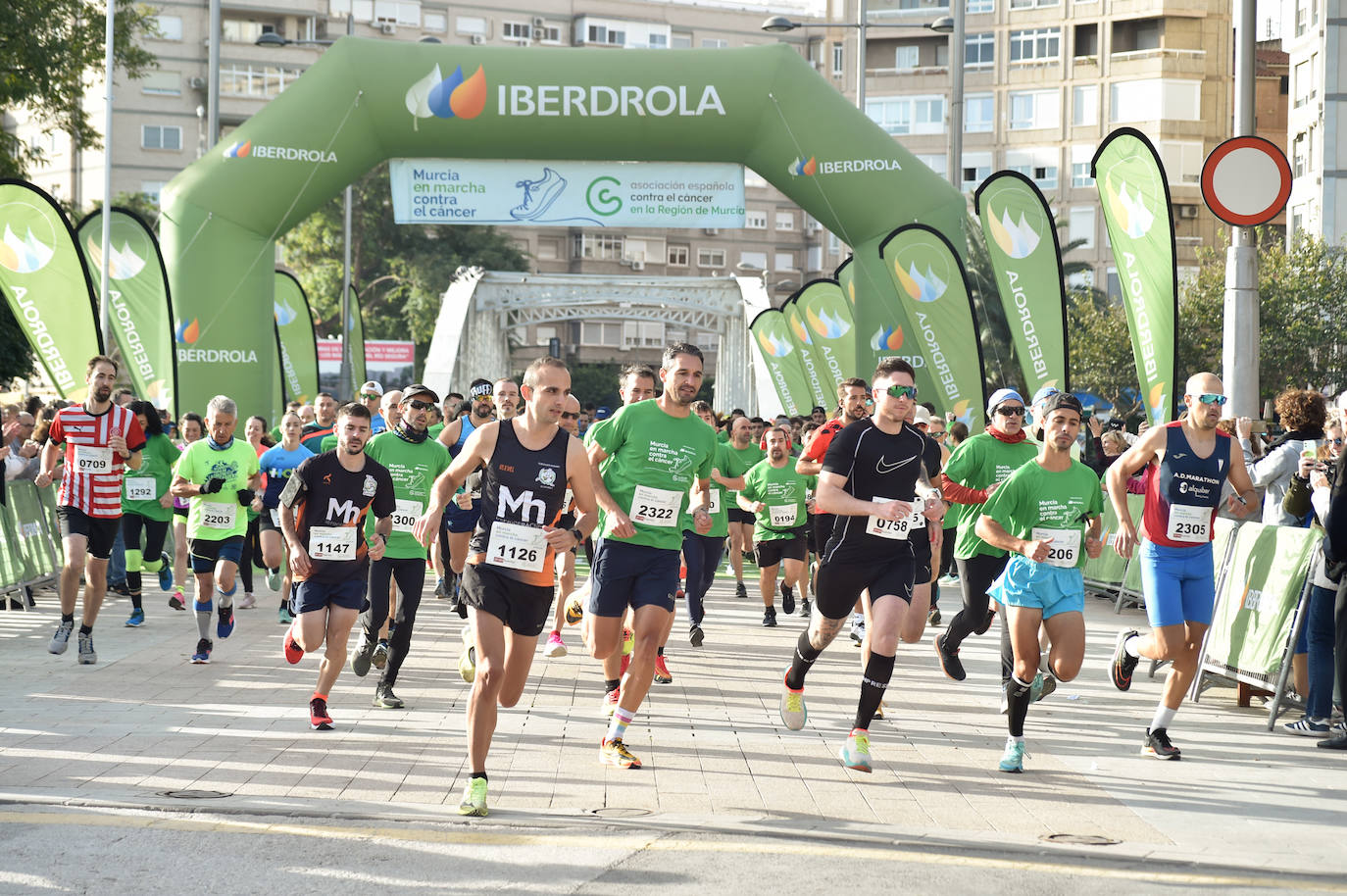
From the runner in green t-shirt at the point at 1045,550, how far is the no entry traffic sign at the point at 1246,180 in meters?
3.52

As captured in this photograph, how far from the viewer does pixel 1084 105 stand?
65438mm

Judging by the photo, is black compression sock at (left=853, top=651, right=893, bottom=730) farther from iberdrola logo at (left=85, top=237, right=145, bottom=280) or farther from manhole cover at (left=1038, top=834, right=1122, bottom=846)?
iberdrola logo at (left=85, top=237, right=145, bottom=280)

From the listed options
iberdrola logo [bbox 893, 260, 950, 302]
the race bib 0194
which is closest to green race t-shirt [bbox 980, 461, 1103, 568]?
the race bib 0194

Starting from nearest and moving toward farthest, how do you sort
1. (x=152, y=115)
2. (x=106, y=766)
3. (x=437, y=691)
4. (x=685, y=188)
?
(x=106, y=766)
(x=437, y=691)
(x=685, y=188)
(x=152, y=115)

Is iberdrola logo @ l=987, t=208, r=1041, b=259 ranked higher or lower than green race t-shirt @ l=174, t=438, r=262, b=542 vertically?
higher

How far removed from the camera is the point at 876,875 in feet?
18.4

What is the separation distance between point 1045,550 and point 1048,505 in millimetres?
320

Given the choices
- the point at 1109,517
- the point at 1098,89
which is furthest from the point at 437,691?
the point at 1098,89

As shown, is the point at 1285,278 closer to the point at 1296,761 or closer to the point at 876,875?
the point at 1296,761

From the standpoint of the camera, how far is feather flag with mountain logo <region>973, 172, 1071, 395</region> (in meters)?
17.0

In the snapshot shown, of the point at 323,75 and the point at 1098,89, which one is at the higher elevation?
the point at 1098,89

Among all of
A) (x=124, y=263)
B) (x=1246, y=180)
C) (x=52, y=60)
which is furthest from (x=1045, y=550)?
(x=52, y=60)

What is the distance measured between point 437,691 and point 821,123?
12.9m

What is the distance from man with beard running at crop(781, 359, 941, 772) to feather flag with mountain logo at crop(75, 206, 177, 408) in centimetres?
1408
